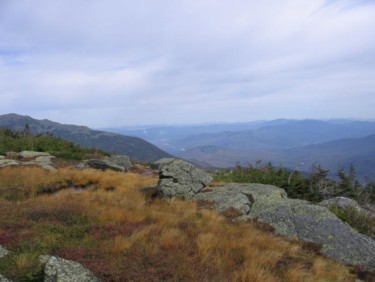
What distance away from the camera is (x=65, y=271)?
7930 mm

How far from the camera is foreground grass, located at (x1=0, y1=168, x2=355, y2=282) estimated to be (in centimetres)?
852

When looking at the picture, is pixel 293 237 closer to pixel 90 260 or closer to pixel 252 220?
pixel 252 220

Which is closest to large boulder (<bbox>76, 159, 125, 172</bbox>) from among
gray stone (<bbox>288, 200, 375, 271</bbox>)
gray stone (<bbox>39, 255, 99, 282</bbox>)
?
gray stone (<bbox>288, 200, 375, 271</bbox>)

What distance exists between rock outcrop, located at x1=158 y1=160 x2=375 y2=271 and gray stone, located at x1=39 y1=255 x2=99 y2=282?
322 inches

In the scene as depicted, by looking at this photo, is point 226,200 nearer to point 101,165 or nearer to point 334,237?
point 334,237

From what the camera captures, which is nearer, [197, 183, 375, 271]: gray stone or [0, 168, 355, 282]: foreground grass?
[0, 168, 355, 282]: foreground grass

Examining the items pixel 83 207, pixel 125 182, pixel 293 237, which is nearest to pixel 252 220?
pixel 293 237

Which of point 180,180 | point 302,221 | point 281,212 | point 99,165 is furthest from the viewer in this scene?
point 99,165

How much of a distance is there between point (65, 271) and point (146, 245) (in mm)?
2355

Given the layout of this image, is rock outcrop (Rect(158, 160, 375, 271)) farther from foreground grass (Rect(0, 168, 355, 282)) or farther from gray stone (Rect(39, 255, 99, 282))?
gray stone (Rect(39, 255, 99, 282))

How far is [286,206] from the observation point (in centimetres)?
1584

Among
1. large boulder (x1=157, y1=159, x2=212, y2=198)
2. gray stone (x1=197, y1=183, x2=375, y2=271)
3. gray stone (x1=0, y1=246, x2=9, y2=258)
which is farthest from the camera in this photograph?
large boulder (x1=157, y1=159, x2=212, y2=198)

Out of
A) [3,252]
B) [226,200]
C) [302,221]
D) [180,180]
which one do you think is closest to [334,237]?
[302,221]

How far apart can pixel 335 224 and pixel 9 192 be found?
14.3 metres
